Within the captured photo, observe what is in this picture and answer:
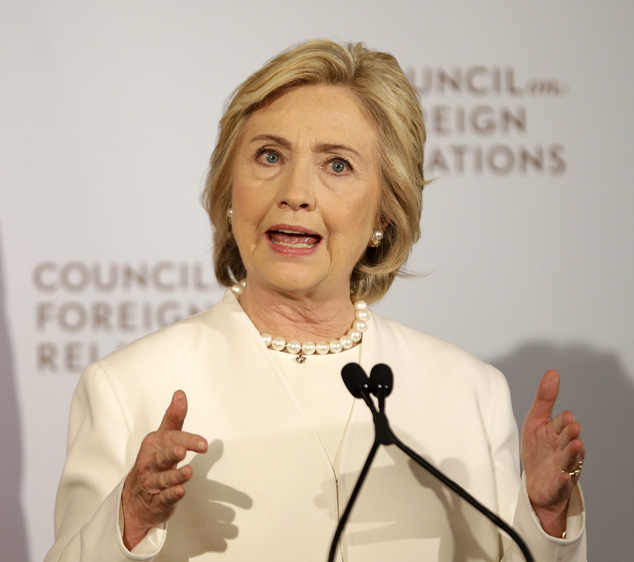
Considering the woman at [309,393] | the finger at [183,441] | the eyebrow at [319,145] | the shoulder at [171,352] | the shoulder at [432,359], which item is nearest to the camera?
the finger at [183,441]

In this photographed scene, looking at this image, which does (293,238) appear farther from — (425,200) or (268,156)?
(425,200)

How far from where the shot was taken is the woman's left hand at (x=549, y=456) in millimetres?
1362

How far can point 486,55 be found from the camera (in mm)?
2787

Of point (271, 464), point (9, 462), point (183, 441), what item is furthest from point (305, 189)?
point (9, 462)

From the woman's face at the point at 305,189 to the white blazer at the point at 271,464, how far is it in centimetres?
17

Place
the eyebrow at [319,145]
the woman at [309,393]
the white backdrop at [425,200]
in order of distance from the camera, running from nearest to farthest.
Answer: the woman at [309,393]
the eyebrow at [319,145]
the white backdrop at [425,200]

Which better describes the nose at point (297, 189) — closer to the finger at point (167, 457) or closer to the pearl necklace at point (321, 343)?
the pearl necklace at point (321, 343)

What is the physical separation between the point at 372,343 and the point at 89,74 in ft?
4.95

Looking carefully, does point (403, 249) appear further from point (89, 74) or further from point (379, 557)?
point (89, 74)

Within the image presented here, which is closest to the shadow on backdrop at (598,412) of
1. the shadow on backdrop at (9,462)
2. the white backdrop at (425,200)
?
the white backdrop at (425,200)

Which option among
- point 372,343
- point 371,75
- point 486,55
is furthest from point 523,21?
point 372,343

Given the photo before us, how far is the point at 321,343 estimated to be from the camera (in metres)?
1.86

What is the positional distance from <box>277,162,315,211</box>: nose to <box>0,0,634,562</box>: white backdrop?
3.55 ft

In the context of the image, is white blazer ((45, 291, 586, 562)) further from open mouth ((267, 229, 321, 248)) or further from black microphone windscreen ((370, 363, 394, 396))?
black microphone windscreen ((370, 363, 394, 396))
